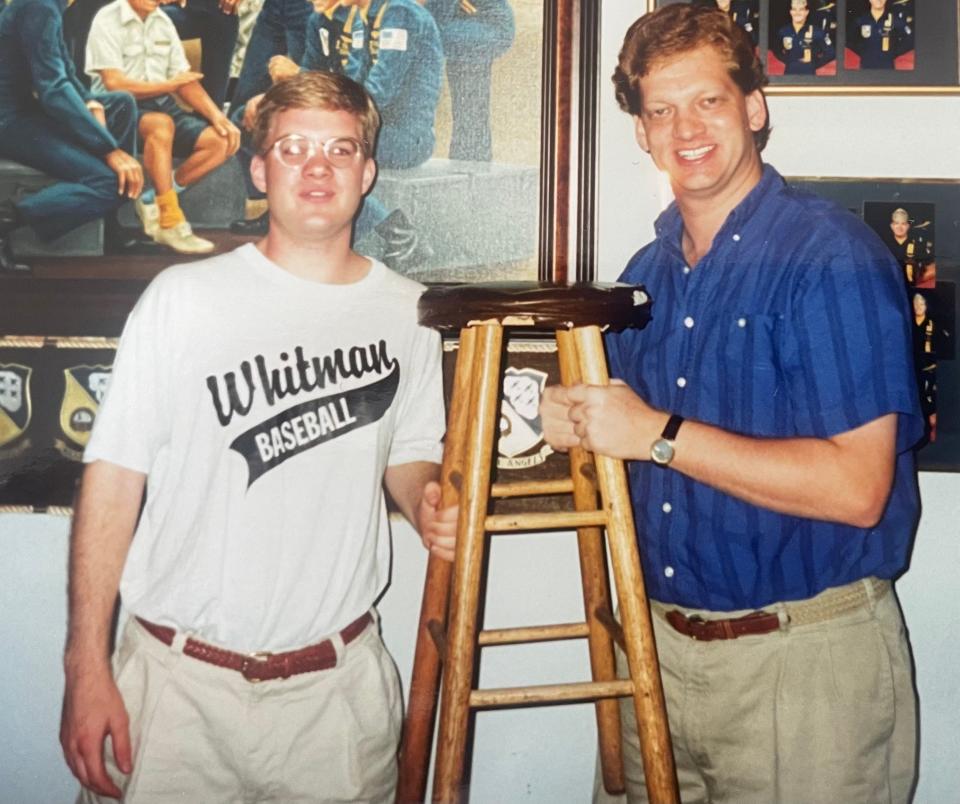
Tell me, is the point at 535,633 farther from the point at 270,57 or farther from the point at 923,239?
the point at 270,57

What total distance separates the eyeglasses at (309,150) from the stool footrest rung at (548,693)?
951mm

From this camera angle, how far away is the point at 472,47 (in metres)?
1.68

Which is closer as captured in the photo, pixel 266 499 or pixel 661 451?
pixel 661 451

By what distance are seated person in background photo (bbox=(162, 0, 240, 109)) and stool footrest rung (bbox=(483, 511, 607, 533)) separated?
92 centimetres

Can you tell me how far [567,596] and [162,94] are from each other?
1.22 m

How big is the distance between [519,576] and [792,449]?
63 centimetres

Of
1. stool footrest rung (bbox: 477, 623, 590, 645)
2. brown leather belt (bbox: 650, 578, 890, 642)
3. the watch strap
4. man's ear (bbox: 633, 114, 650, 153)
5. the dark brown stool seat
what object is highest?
man's ear (bbox: 633, 114, 650, 153)

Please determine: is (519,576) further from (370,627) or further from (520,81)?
(520,81)

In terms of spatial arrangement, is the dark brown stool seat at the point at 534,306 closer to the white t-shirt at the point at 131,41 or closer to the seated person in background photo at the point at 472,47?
the seated person in background photo at the point at 472,47

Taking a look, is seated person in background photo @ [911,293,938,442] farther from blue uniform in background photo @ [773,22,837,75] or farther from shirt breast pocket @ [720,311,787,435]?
blue uniform in background photo @ [773,22,837,75]

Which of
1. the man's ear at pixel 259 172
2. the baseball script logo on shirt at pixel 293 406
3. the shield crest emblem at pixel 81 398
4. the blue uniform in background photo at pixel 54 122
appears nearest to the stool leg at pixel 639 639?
the baseball script logo on shirt at pixel 293 406

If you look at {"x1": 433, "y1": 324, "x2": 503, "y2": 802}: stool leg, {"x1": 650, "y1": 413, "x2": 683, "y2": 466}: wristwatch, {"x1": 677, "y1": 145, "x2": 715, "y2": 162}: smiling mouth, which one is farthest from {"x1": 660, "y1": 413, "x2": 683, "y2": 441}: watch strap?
{"x1": 677, "y1": 145, "x2": 715, "y2": 162}: smiling mouth

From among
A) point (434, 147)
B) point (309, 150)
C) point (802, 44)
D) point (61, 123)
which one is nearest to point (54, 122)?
point (61, 123)

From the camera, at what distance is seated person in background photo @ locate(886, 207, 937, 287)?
1630mm
